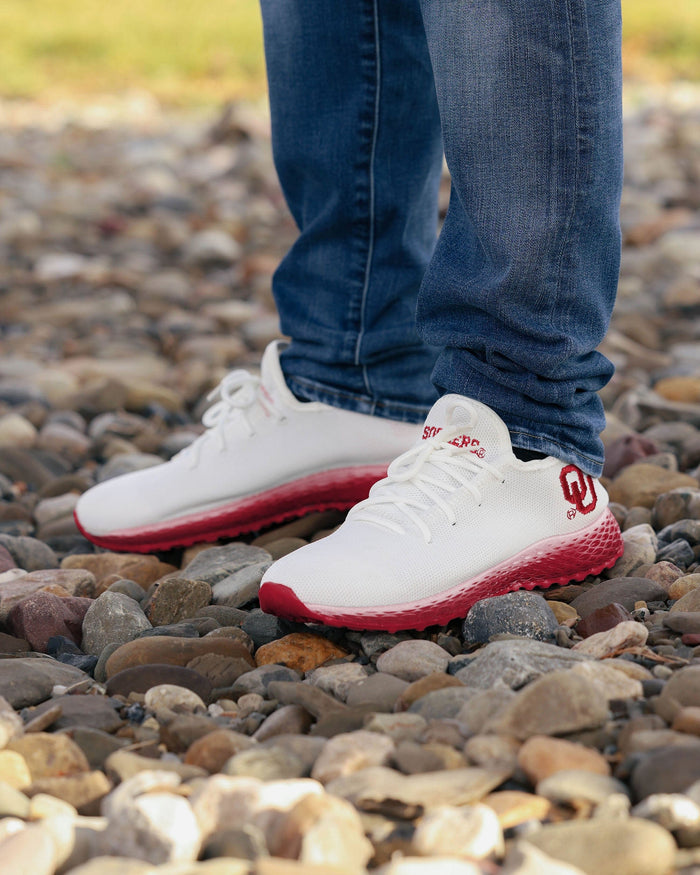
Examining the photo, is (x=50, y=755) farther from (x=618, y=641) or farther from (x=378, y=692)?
(x=618, y=641)

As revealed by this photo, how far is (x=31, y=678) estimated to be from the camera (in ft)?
3.89

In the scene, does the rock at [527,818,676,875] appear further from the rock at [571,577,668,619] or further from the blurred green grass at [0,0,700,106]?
the blurred green grass at [0,0,700,106]

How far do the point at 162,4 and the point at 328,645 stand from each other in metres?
10.5

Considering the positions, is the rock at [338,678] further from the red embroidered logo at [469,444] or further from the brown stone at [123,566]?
the brown stone at [123,566]

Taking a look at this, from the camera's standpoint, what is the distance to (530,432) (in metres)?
1.35

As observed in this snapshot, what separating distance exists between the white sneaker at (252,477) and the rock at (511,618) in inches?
17.9

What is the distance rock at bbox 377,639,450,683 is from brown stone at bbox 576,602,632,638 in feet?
0.58

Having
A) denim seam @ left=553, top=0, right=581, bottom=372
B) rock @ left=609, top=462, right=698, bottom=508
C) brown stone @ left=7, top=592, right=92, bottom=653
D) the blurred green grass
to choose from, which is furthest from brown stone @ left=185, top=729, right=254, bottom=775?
the blurred green grass

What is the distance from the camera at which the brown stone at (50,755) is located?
101cm

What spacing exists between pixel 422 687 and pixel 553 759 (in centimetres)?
20

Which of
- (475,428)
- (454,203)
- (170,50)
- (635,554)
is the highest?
(454,203)

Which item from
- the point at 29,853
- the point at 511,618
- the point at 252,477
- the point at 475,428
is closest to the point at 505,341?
the point at 475,428

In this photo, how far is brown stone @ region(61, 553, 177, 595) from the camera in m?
1.57

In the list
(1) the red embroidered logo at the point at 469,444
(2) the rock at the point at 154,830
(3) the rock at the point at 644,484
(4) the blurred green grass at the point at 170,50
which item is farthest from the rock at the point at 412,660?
(4) the blurred green grass at the point at 170,50
